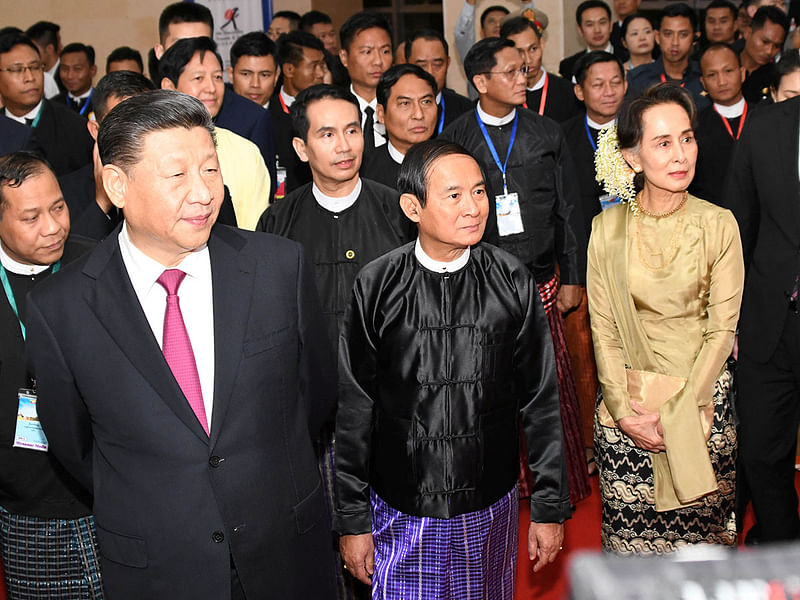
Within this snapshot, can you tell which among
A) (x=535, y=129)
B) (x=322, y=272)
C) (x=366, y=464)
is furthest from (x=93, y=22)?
(x=366, y=464)

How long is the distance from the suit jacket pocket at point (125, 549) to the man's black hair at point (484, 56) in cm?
270

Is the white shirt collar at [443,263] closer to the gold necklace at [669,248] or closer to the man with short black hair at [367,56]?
the gold necklace at [669,248]

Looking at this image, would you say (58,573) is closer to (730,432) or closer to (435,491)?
(435,491)

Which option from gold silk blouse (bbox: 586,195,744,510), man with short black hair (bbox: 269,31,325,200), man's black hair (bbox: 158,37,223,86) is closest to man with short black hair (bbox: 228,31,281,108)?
man with short black hair (bbox: 269,31,325,200)

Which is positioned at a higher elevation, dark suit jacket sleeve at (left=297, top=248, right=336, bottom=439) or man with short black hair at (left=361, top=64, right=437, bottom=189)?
man with short black hair at (left=361, top=64, right=437, bottom=189)

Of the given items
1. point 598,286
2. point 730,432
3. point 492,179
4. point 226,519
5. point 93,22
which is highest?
point 93,22

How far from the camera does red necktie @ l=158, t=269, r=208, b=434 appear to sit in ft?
5.80

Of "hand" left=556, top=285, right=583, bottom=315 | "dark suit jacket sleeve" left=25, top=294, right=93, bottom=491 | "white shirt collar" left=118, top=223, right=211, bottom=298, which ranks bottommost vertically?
"hand" left=556, top=285, right=583, bottom=315

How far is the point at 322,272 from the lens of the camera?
9.39 feet

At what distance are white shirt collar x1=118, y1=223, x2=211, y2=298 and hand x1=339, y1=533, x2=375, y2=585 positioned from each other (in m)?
0.85

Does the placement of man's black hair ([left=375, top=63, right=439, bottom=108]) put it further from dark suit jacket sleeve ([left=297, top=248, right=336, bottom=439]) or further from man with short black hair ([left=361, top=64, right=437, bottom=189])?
dark suit jacket sleeve ([left=297, top=248, right=336, bottom=439])

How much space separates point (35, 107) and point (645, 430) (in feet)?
13.7

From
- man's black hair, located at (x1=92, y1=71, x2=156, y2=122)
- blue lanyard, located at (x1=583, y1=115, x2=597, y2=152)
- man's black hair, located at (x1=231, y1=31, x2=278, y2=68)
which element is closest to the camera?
man's black hair, located at (x1=92, y1=71, x2=156, y2=122)

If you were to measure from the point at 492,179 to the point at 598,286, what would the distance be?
105cm
